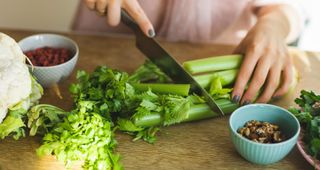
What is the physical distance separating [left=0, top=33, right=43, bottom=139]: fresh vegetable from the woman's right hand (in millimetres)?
268

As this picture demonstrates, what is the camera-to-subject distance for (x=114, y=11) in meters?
1.11

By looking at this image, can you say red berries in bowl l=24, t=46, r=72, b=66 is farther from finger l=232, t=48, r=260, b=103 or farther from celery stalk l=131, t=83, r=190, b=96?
finger l=232, t=48, r=260, b=103

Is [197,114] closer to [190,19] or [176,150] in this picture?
[176,150]

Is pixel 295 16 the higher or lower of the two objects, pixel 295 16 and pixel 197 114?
the higher

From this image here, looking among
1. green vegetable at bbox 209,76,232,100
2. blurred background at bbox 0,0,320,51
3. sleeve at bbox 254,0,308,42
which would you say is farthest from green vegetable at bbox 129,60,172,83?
blurred background at bbox 0,0,320,51

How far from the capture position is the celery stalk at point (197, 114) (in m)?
0.98

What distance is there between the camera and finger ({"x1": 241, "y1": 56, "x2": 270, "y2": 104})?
1.05 metres

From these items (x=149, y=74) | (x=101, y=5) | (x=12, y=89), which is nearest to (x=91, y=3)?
(x=101, y=5)

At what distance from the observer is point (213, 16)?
1412 millimetres

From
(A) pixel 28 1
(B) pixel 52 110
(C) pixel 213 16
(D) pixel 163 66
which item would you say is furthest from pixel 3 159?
(A) pixel 28 1

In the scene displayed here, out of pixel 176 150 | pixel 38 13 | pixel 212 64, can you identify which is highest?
pixel 212 64

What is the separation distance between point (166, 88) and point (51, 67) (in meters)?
0.29

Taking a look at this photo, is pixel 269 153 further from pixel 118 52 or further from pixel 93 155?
pixel 118 52

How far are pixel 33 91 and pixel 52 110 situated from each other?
0.23 ft
